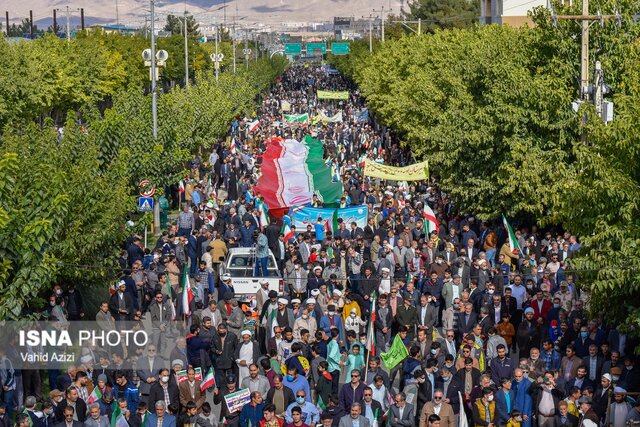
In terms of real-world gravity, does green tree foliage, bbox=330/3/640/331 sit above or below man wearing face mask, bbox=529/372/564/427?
above

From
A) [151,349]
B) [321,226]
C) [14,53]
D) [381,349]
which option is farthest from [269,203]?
[14,53]

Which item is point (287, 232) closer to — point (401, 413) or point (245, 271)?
point (245, 271)

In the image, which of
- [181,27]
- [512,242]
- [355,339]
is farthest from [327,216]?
[181,27]

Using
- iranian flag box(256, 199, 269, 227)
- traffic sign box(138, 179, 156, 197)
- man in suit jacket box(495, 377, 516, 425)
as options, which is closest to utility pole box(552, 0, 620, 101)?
iranian flag box(256, 199, 269, 227)

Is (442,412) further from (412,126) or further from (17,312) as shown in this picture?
(412,126)

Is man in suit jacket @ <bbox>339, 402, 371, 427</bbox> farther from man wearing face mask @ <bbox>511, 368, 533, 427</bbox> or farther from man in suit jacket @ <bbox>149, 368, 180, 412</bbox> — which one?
man in suit jacket @ <bbox>149, 368, 180, 412</bbox>

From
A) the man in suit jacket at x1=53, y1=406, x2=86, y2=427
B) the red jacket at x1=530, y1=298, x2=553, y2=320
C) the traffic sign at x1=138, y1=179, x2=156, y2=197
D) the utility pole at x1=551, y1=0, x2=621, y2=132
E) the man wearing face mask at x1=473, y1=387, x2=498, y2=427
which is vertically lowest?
the man wearing face mask at x1=473, y1=387, x2=498, y2=427

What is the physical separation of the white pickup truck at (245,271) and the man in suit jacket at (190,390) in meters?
7.47

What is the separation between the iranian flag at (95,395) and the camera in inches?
632

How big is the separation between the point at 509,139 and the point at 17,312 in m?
14.5

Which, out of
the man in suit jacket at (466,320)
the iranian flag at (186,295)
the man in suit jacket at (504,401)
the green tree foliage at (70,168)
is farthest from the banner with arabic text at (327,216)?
the man in suit jacket at (504,401)

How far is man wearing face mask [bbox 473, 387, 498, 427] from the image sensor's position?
16156mm

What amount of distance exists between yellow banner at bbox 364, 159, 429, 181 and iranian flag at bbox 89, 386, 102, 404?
19.5m

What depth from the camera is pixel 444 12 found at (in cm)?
13075
